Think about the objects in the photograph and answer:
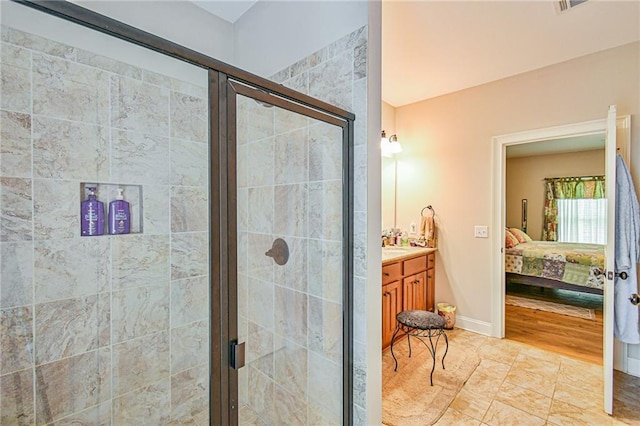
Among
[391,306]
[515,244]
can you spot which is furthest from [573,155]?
[391,306]

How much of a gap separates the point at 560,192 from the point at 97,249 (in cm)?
805

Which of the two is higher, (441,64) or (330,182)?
(441,64)

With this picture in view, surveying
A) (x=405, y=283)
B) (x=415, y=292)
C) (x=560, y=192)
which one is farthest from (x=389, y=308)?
(x=560, y=192)

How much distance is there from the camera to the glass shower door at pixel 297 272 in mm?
1402

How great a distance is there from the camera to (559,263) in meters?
4.23

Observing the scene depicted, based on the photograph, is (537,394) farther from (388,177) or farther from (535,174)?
(535,174)

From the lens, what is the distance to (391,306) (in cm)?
271

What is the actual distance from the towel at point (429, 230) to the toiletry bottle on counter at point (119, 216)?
2.99 m

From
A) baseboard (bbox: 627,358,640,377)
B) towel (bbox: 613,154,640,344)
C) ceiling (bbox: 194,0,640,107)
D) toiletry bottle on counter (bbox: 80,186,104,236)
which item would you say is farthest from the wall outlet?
toiletry bottle on counter (bbox: 80,186,104,236)

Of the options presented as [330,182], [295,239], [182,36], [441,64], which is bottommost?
A: [295,239]

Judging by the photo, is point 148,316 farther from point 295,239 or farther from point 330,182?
point 330,182

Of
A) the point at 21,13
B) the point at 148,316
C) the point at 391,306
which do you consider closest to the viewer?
the point at 21,13

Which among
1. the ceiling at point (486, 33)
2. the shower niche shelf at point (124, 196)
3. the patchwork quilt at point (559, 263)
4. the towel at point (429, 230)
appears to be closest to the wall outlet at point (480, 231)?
the towel at point (429, 230)

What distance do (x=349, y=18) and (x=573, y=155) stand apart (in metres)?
7.02
